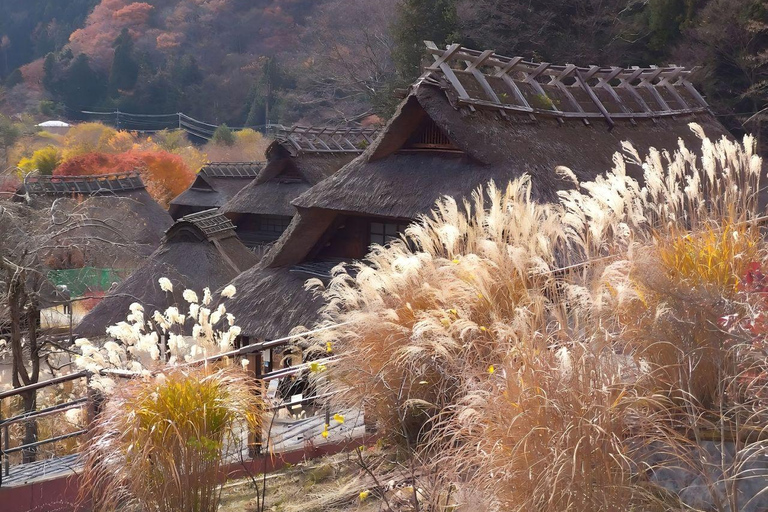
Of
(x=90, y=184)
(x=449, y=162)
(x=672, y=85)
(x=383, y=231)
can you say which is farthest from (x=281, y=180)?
(x=449, y=162)

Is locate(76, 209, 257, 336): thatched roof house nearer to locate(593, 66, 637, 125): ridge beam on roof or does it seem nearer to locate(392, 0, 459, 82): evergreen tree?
locate(593, 66, 637, 125): ridge beam on roof

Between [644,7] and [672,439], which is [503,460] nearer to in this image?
[672,439]

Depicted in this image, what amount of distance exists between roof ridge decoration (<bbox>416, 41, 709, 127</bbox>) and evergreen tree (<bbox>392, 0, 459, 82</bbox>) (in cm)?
976

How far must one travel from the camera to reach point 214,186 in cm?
2828

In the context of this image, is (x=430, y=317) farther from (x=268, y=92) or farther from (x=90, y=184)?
(x=268, y=92)

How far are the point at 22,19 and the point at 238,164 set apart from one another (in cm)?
3993

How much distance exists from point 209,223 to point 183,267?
127 centimetres

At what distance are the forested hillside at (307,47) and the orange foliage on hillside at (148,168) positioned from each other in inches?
243

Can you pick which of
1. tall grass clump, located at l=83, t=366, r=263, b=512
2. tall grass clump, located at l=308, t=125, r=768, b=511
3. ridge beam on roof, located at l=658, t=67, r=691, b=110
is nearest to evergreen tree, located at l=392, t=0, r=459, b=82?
ridge beam on roof, located at l=658, t=67, r=691, b=110

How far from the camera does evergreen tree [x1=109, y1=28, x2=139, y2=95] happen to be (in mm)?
51344

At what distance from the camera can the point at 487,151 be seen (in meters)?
10.0

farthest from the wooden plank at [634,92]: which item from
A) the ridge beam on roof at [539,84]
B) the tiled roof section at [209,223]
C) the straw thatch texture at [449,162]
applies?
the tiled roof section at [209,223]

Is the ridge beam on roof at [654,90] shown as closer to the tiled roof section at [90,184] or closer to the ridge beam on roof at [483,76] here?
the ridge beam on roof at [483,76]

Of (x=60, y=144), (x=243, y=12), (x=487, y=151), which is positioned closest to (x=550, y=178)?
(x=487, y=151)
